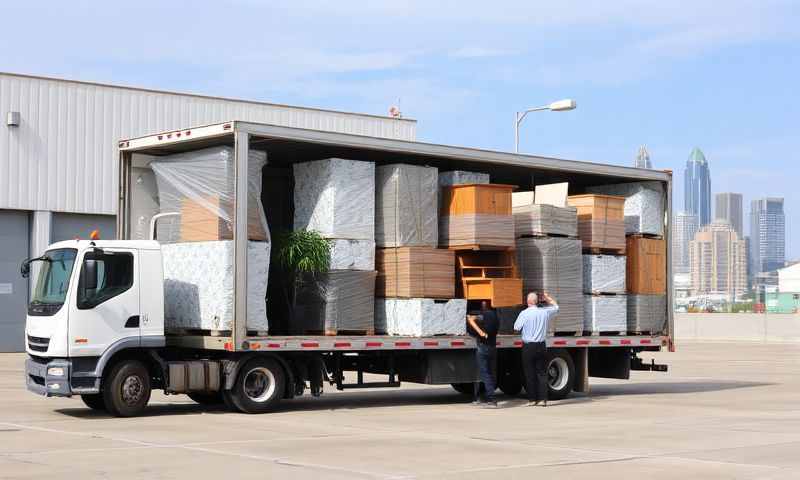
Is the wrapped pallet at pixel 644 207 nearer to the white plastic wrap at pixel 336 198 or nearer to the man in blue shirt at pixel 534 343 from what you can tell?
the man in blue shirt at pixel 534 343

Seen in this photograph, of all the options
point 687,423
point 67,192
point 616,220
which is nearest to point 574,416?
point 687,423

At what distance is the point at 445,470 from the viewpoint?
10562 millimetres

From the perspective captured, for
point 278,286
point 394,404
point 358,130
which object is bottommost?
point 394,404

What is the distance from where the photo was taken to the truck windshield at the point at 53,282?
1535cm

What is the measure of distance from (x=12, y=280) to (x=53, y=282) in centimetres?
1831

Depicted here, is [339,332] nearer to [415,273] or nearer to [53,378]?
[415,273]

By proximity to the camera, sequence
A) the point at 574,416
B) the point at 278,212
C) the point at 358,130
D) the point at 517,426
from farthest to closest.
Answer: the point at 358,130, the point at 278,212, the point at 574,416, the point at 517,426

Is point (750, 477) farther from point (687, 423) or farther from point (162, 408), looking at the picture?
point (162, 408)

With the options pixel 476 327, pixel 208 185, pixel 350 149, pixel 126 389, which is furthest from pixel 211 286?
pixel 476 327

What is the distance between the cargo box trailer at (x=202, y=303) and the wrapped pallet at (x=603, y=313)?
2.07m

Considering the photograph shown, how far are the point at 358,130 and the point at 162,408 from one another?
76.5 feet

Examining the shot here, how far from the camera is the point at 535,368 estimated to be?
59.3ft

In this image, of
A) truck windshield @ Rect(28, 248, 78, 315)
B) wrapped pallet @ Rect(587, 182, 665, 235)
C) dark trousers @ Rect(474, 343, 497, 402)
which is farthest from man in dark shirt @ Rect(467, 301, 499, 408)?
truck windshield @ Rect(28, 248, 78, 315)

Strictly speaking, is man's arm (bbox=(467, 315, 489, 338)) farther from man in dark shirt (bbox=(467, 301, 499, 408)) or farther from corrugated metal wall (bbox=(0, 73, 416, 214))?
corrugated metal wall (bbox=(0, 73, 416, 214))
